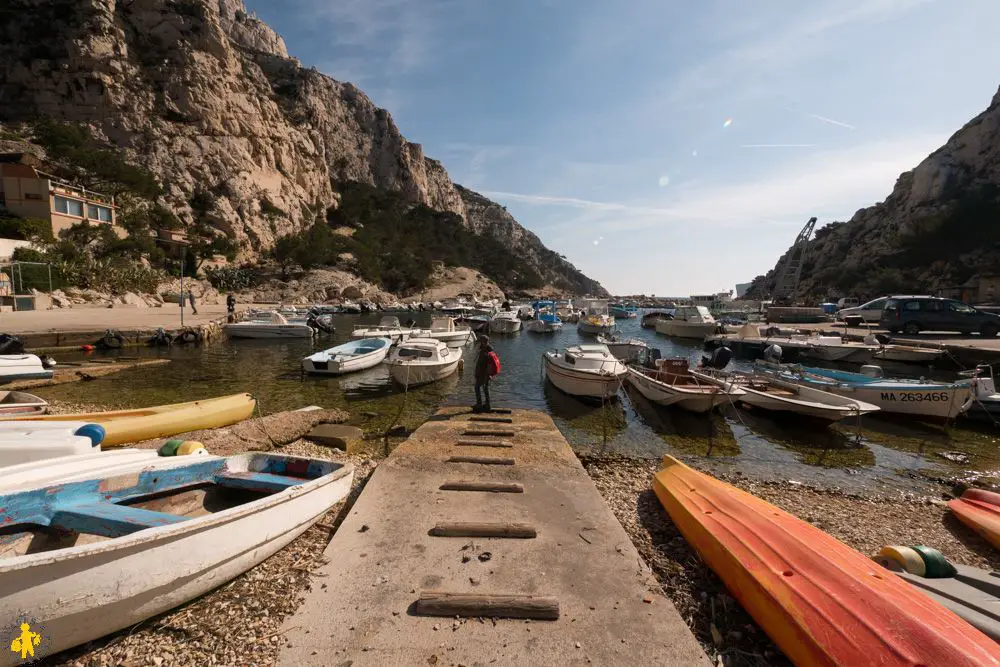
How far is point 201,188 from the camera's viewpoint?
70375 millimetres

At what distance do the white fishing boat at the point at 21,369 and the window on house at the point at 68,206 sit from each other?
47.9 m

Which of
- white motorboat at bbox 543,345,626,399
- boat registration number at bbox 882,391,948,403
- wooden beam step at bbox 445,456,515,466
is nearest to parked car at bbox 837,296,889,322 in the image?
boat registration number at bbox 882,391,948,403

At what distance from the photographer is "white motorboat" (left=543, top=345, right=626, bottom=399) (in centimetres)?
1582

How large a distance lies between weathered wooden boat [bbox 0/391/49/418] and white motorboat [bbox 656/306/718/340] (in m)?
44.2

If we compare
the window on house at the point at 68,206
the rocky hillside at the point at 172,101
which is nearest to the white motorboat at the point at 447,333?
the window on house at the point at 68,206

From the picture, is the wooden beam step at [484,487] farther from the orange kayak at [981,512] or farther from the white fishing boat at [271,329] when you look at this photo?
the white fishing boat at [271,329]

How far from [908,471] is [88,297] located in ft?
195

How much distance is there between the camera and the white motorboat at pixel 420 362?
1742 centimetres

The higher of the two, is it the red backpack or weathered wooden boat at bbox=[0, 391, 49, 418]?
the red backpack

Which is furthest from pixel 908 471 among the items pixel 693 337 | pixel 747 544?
pixel 693 337

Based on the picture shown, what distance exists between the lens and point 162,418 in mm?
10008

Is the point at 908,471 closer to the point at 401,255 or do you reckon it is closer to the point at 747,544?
the point at 747,544

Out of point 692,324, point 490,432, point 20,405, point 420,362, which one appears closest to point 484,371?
point 490,432

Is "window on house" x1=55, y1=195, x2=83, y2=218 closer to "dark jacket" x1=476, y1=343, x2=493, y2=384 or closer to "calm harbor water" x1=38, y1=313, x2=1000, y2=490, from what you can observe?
"calm harbor water" x1=38, y1=313, x2=1000, y2=490
